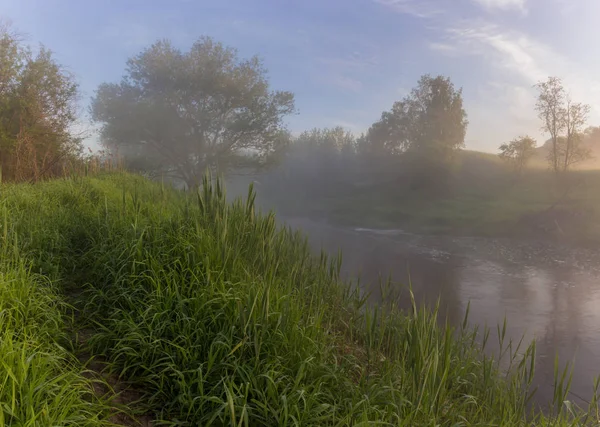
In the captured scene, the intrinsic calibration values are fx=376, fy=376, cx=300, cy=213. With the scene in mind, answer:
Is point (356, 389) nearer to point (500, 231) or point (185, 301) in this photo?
point (185, 301)

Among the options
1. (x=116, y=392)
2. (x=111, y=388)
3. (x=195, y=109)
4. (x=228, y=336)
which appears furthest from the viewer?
(x=195, y=109)

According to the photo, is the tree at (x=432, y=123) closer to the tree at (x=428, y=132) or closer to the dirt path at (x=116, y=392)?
the tree at (x=428, y=132)

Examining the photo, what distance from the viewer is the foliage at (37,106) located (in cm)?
1077

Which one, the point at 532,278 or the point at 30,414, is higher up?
the point at 30,414

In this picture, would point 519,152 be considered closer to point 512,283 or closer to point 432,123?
point 432,123

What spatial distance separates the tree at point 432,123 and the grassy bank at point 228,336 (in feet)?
113

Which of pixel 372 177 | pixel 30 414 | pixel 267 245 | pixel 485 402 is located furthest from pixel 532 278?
pixel 372 177

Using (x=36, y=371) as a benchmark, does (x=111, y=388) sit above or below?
below

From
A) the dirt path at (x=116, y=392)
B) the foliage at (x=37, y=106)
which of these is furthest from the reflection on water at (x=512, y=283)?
the foliage at (x=37, y=106)

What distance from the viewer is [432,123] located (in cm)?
3872

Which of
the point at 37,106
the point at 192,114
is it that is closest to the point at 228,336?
the point at 37,106

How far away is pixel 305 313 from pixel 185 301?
1480mm

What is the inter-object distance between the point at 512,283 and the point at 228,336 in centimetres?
1381

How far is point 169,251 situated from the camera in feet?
13.3
